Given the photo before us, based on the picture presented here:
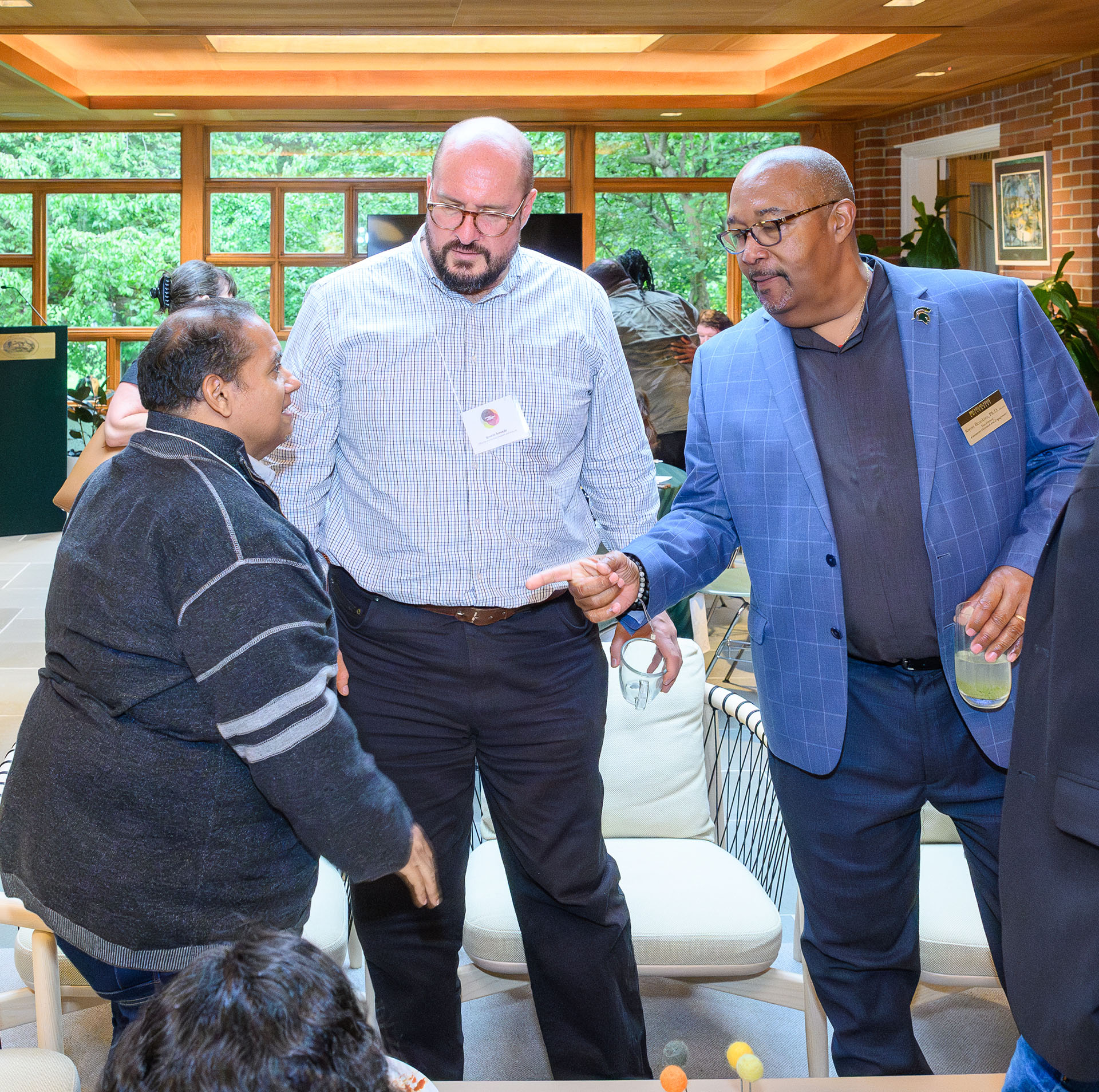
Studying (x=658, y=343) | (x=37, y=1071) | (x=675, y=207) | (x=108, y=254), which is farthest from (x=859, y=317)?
(x=108, y=254)

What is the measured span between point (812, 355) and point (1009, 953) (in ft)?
3.61

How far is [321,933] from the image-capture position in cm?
219

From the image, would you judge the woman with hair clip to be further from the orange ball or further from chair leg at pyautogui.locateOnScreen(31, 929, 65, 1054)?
the orange ball

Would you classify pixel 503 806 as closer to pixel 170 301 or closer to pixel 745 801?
pixel 745 801

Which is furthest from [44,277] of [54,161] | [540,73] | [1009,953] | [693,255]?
[1009,953]

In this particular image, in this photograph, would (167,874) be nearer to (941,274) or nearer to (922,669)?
(922,669)

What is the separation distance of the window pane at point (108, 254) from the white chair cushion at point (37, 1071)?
958cm

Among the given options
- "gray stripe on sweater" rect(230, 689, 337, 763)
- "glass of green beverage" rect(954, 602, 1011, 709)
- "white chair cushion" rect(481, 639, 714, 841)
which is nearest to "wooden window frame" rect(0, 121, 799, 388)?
"white chair cushion" rect(481, 639, 714, 841)

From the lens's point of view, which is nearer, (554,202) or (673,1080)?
(673,1080)

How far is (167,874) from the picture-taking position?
4.86 feet

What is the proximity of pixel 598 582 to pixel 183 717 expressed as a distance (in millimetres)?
673

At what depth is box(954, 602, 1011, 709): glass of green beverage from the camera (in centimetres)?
167

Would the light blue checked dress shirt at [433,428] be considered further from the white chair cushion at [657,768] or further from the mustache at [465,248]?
the white chair cushion at [657,768]

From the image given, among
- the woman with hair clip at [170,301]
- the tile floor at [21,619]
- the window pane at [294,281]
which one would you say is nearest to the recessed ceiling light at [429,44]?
the window pane at [294,281]
